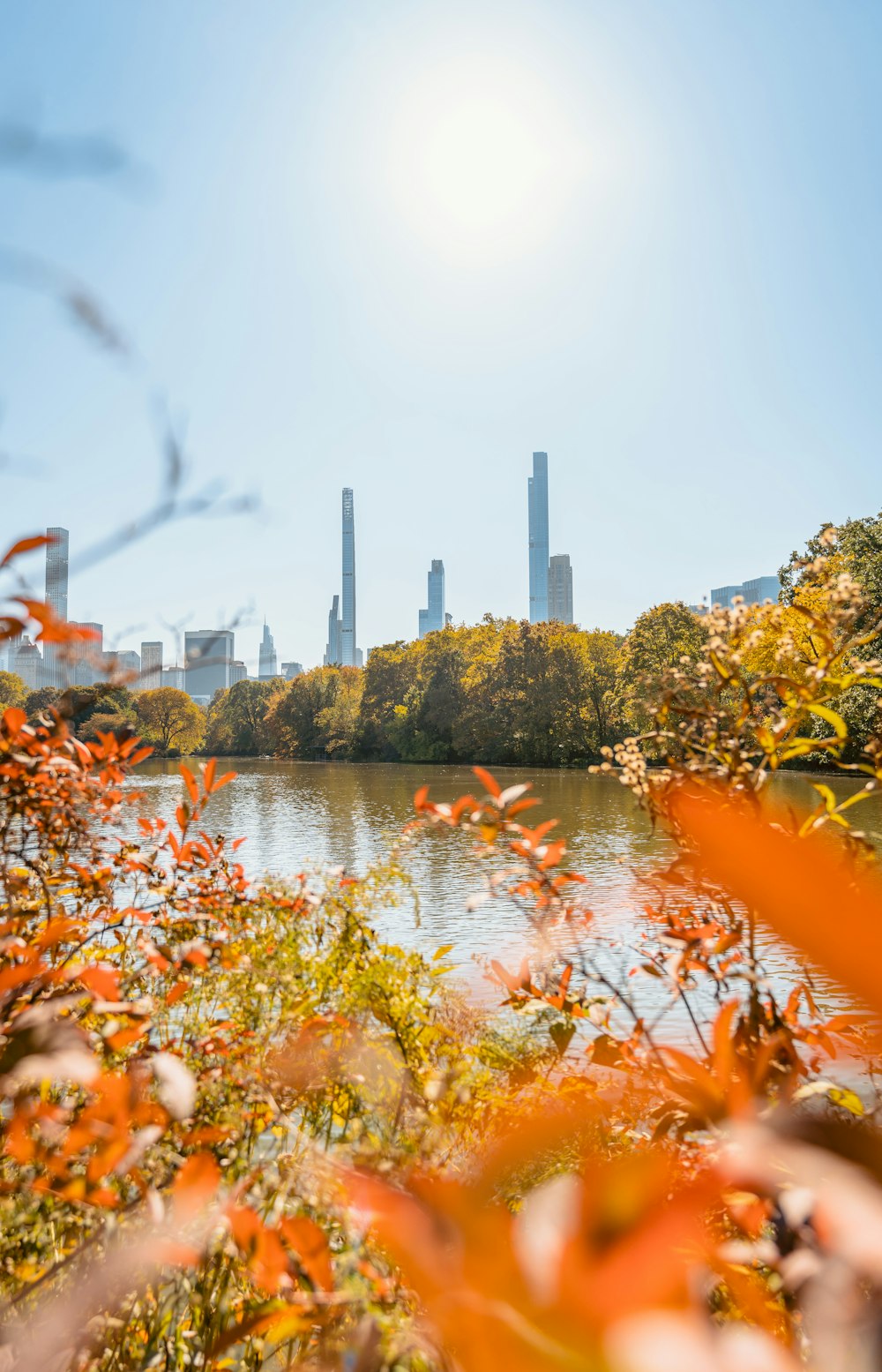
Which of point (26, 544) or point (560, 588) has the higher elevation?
point (560, 588)

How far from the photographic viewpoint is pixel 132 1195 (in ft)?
5.80

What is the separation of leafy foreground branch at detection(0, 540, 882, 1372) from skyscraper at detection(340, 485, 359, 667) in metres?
163

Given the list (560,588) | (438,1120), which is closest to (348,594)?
(560,588)

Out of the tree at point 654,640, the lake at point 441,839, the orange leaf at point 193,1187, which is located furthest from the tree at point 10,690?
the orange leaf at point 193,1187

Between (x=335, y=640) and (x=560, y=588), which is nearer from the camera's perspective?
(x=335, y=640)

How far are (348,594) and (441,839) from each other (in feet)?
523

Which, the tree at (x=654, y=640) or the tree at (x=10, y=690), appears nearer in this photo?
the tree at (x=654, y=640)

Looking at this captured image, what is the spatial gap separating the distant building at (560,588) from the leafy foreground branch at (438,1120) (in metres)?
194

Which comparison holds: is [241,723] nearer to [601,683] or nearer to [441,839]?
[601,683]

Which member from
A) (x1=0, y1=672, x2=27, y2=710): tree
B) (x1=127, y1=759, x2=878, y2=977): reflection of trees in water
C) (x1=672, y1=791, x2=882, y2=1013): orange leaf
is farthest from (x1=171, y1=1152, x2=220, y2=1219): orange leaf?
(x1=0, y1=672, x2=27, y2=710): tree

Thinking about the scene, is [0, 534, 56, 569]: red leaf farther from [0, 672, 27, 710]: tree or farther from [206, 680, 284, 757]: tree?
[206, 680, 284, 757]: tree

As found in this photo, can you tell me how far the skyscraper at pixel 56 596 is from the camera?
4.08 feet

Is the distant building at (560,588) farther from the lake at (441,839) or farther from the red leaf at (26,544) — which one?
the red leaf at (26,544)

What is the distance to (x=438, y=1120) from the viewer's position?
5.99 ft
